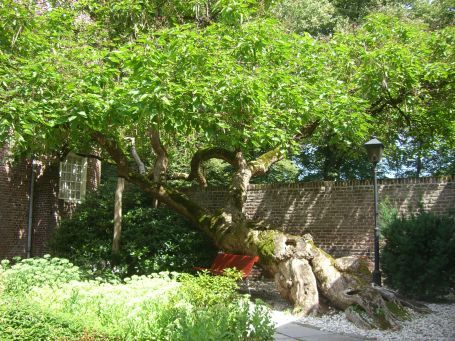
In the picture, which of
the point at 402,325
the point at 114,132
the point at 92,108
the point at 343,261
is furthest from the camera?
the point at 114,132

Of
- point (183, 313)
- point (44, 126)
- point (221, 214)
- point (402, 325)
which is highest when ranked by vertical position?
point (44, 126)

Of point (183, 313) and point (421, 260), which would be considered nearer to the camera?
point (183, 313)

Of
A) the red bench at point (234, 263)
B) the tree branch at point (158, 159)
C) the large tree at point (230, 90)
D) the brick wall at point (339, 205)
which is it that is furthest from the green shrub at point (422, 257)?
the tree branch at point (158, 159)

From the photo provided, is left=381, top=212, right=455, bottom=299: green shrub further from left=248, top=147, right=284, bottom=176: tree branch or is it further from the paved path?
left=248, top=147, right=284, bottom=176: tree branch

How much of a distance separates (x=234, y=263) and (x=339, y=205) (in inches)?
134

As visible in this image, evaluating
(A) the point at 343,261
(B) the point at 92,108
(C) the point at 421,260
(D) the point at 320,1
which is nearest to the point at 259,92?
(B) the point at 92,108

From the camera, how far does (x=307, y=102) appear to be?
10062 mm

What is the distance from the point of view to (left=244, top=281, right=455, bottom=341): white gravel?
287 inches

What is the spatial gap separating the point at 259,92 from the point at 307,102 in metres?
1.43

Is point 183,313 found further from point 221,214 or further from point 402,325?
point 221,214

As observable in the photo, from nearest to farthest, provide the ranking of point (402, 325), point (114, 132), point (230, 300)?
point (230, 300) → point (402, 325) → point (114, 132)

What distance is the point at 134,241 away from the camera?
39.9 ft

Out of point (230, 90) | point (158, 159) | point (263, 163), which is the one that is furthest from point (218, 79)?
point (158, 159)

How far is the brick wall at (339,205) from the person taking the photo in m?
11.5
